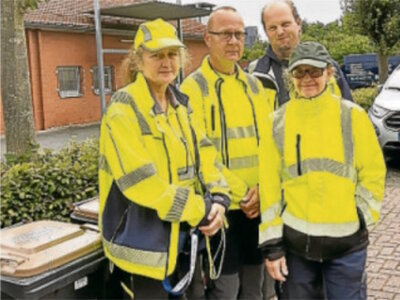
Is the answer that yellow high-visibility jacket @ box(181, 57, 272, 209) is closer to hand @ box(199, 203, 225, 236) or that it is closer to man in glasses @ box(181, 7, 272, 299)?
man in glasses @ box(181, 7, 272, 299)

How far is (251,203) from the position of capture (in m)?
3.00

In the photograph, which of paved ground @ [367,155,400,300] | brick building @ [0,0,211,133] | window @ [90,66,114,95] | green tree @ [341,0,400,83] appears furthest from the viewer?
window @ [90,66,114,95]

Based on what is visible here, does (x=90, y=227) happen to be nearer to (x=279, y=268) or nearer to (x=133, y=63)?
(x=133, y=63)

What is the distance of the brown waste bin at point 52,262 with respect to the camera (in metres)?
2.35

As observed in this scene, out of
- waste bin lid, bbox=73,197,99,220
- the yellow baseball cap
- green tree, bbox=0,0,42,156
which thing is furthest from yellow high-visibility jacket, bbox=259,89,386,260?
green tree, bbox=0,0,42,156

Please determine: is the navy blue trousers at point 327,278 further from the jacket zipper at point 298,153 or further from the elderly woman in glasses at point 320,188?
the jacket zipper at point 298,153

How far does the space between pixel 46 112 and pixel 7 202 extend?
46.2 feet

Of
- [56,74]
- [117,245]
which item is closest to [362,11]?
[56,74]

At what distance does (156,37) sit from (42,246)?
44.7 inches

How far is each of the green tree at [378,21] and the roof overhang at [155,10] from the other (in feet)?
12.7

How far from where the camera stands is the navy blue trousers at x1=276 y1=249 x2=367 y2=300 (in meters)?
2.65

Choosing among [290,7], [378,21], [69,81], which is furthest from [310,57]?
[69,81]

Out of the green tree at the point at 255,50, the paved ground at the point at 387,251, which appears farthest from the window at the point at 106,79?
the paved ground at the point at 387,251

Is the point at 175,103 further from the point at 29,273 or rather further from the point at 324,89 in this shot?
the point at 29,273
